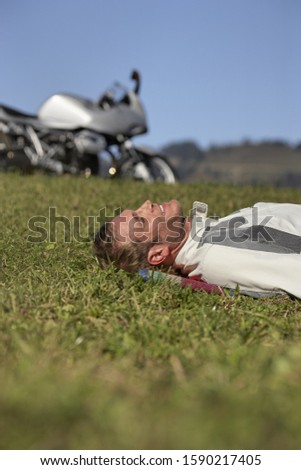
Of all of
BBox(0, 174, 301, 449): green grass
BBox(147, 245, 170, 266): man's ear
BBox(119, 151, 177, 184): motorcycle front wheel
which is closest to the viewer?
BBox(0, 174, 301, 449): green grass

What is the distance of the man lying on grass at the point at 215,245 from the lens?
445cm

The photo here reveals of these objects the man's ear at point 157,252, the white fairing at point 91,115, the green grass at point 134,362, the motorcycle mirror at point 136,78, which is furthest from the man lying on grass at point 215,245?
the motorcycle mirror at point 136,78

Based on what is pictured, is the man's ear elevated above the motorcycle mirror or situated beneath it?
situated beneath

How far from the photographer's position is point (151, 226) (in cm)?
486

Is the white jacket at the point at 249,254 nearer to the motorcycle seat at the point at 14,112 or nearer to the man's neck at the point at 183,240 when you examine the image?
the man's neck at the point at 183,240

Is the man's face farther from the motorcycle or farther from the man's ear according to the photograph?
the motorcycle

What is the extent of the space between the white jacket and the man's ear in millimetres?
99

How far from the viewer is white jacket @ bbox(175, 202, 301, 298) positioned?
4.43m

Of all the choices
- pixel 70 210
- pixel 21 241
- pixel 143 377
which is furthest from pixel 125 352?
pixel 70 210

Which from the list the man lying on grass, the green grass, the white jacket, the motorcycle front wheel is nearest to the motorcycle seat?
the motorcycle front wheel

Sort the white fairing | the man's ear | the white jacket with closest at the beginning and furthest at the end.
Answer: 1. the white jacket
2. the man's ear
3. the white fairing

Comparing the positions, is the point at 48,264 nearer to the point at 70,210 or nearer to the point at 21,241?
the point at 21,241
